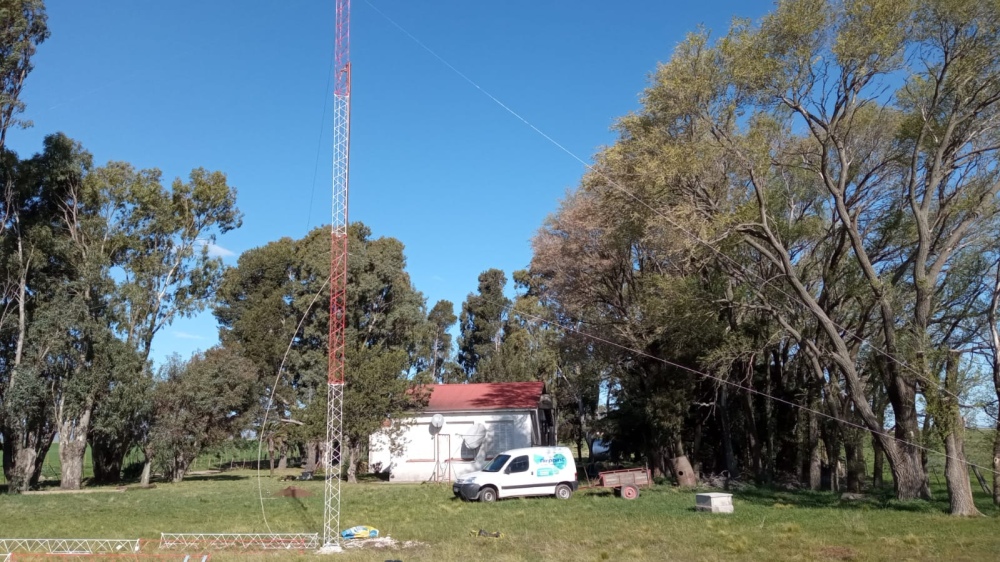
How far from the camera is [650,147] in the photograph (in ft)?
66.4

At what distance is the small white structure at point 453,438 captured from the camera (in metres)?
34.0

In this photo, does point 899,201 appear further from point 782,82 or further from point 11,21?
point 11,21

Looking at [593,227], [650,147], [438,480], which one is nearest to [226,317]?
[438,480]

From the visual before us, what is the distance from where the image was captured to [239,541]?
43.2 feet

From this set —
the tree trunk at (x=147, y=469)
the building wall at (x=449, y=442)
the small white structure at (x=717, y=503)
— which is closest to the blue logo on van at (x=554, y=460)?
the small white structure at (x=717, y=503)

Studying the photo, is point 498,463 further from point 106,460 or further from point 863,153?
point 106,460

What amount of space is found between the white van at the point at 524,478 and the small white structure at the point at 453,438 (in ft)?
36.4

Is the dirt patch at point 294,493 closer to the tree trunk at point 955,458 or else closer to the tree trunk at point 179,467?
the tree trunk at point 179,467

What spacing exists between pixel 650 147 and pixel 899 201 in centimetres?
877

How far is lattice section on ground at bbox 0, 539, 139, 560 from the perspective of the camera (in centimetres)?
1188

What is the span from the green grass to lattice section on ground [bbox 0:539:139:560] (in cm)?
154

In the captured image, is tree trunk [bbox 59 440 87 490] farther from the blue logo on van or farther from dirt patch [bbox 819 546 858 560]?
dirt patch [bbox 819 546 858 560]

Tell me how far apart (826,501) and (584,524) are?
923 centimetres

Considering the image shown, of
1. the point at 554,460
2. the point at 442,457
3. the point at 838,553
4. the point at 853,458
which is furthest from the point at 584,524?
the point at 442,457
